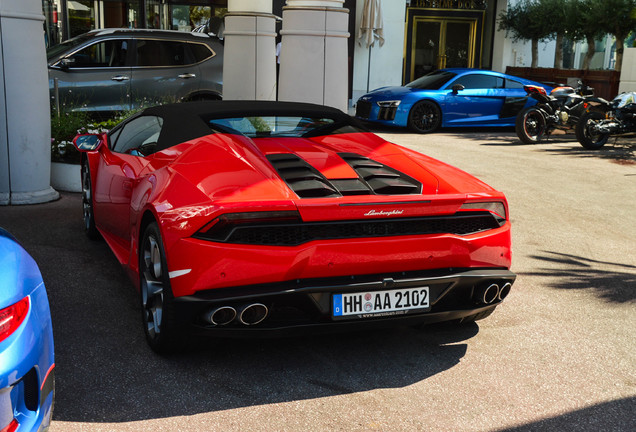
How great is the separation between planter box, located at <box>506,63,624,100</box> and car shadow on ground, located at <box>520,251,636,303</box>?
517 inches

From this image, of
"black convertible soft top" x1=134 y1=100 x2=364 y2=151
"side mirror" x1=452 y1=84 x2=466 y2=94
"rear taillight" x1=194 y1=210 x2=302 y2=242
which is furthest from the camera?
"side mirror" x1=452 y1=84 x2=466 y2=94

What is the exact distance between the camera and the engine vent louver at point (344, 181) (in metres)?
3.78

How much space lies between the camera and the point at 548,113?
15.2 m

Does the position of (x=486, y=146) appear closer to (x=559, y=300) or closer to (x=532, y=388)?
(x=559, y=300)

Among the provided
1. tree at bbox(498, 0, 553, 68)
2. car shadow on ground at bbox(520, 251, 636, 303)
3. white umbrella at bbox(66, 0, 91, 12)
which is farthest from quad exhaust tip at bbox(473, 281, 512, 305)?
tree at bbox(498, 0, 553, 68)

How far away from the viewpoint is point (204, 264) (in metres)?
3.55

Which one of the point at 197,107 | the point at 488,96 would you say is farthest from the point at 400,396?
the point at 488,96

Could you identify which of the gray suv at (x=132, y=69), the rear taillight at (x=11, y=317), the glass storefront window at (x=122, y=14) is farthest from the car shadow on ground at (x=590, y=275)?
the glass storefront window at (x=122, y=14)

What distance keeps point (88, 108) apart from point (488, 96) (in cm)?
856

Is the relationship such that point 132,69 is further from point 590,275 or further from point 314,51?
point 590,275

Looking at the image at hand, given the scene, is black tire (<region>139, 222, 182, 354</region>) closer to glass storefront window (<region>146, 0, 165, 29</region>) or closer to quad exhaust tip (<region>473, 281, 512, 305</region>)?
quad exhaust tip (<region>473, 281, 512, 305</region>)

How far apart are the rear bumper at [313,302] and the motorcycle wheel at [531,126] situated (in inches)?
446

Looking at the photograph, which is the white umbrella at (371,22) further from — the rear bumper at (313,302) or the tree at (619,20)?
the rear bumper at (313,302)

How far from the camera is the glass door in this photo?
84.7 ft
